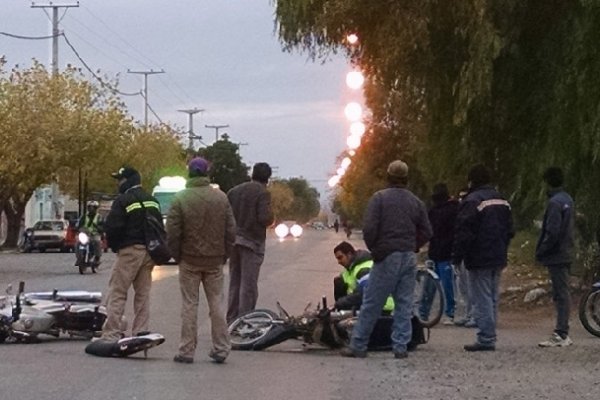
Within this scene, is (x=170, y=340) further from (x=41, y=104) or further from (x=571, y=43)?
(x=41, y=104)

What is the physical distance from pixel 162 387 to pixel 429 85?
912 centimetres

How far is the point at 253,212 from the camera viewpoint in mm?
14008

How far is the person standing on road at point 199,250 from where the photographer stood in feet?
38.7

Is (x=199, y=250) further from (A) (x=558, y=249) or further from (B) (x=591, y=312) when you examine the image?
(B) (x=591, y=312)

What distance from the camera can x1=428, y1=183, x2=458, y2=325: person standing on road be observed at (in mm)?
16438

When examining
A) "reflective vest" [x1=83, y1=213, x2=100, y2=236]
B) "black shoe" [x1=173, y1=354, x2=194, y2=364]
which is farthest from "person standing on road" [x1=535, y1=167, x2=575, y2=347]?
"reflective vest" [x1=83, y1=213, x2=100, y2=236]

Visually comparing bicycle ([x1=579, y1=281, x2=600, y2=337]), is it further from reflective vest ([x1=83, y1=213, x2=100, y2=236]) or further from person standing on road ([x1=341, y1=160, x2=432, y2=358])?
reflective vest ([x1=83, y1=213, x2=100, y2=236])

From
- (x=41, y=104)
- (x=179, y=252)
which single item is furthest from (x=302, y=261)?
(x=179, y=252)

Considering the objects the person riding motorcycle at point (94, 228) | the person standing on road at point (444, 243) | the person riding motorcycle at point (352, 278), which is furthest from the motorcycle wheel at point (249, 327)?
the person riding motorcycle at point (94, 228)

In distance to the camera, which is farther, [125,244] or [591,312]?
[591,312]

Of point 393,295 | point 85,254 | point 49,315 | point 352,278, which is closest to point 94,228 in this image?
point 85,254

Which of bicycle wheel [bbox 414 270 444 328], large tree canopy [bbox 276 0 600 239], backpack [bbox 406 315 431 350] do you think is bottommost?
backpack [bbox 406 315 431 350]

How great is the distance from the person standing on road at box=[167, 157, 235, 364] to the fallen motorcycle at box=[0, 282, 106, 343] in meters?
2.02

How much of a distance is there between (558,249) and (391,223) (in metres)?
2.30
